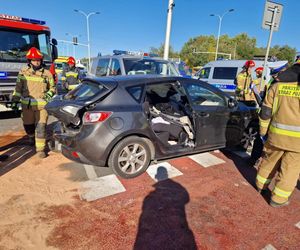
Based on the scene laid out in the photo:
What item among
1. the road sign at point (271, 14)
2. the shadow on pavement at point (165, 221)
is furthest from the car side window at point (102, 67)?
the shadow on pavement at point (165, 221)

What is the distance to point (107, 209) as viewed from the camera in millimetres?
2756

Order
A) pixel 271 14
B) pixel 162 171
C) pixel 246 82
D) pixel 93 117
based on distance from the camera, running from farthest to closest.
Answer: pixel 246 82
pixel 271 14
pixel 162 171
pixel 93 117

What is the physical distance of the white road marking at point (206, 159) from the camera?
416 cm

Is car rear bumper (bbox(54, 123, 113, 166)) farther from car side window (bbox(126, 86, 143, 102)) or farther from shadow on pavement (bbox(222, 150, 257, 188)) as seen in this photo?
shadow on pavement (bbox(222, 150, 257, 188))

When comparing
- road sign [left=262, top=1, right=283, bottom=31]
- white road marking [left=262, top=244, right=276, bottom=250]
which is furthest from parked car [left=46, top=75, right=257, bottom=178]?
road sign [left=262, top=1, right=283, bottom=31]

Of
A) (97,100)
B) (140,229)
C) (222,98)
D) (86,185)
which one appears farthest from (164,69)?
(140,229)

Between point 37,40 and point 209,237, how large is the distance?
763 cm

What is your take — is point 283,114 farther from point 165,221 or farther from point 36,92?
point 36,92

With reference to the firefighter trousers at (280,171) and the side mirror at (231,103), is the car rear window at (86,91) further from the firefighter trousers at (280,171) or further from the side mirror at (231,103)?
the firefighter trousers at (280,171)

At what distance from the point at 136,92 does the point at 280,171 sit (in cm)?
225

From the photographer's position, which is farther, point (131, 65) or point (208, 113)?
point (131, 65)

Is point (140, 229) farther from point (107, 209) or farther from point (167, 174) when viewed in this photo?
point (167, 174)

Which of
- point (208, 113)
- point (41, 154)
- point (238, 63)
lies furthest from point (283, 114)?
point (238, 63)

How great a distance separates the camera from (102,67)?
25.3 ft
